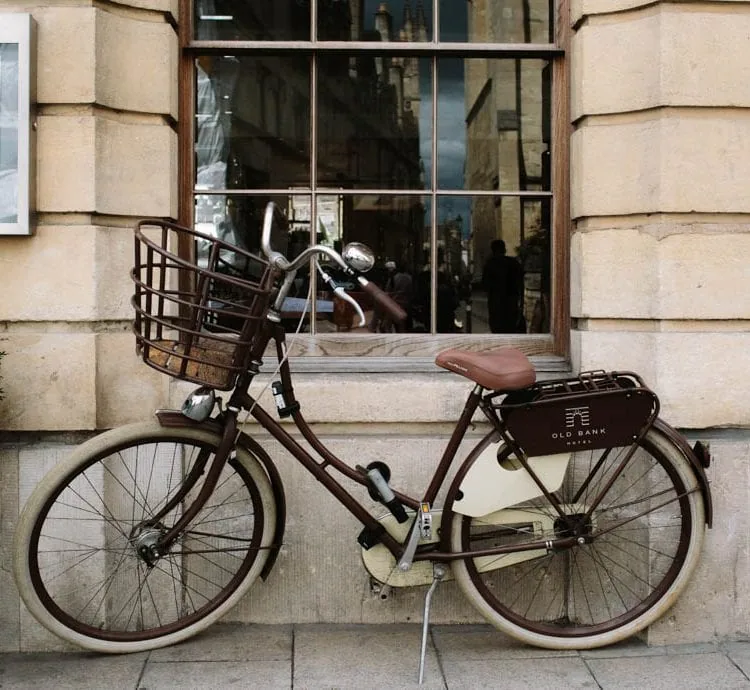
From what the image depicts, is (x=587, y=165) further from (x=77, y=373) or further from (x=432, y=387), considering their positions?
(x=77, y=373)

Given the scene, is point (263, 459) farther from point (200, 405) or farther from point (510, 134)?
point (510, 134)

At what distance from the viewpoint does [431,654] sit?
3.74m

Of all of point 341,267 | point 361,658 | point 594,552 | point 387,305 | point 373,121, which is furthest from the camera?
point 373,121

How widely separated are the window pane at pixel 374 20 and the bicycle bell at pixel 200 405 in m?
1.76

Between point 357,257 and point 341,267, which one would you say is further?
point 341,267

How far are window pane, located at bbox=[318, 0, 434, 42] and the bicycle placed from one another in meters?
1.13

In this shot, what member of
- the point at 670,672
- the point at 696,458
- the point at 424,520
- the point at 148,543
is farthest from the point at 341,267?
the point at 670,672

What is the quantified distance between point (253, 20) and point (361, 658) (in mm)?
2705

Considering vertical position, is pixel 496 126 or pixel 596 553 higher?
pixel 496 126

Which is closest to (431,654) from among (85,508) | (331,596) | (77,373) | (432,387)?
(331,596)

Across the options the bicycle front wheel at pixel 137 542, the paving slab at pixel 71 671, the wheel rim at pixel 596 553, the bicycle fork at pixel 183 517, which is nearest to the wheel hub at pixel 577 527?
the wheel rim at pixel 596 553

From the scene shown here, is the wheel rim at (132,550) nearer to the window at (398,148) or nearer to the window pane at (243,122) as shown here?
the window at (398,148)

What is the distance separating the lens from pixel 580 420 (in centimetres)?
354

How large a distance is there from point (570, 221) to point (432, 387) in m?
0.95
